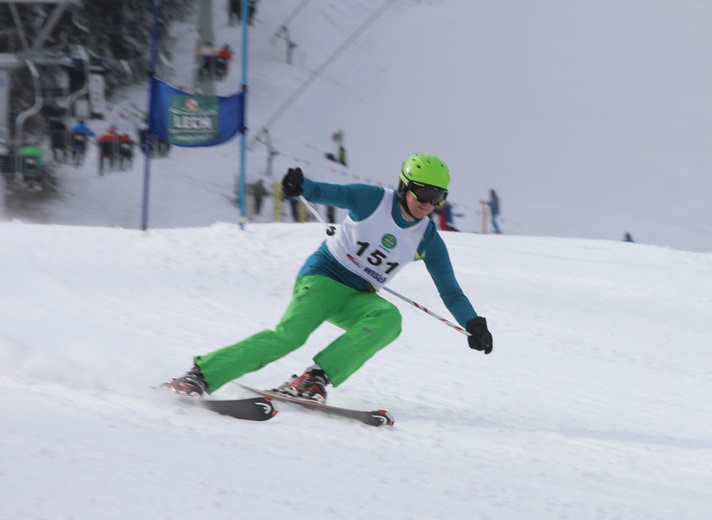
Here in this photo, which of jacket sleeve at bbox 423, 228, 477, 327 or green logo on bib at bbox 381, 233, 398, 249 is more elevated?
green logo on bib at bbox 381, 233, 398, 249

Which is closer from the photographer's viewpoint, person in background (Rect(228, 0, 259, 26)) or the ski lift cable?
the ski lift cable

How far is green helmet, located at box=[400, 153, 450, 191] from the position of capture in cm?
446

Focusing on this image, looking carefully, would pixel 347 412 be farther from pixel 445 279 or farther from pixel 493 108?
pixel 493 108

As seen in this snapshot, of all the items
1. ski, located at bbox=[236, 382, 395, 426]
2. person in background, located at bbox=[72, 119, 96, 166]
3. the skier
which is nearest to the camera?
ski, located at bbox=[236, 382, 395, 426]

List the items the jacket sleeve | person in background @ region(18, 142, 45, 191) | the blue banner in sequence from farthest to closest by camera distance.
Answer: person in background @ region(18, 142, 45, 191) → the blue banner → the jacket sleeve

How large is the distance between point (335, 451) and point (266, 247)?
615 centimetres

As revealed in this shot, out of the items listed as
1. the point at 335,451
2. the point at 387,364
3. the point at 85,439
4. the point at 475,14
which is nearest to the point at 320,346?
the point at 387,364

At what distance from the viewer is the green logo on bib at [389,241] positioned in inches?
182

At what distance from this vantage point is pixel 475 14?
35594mm

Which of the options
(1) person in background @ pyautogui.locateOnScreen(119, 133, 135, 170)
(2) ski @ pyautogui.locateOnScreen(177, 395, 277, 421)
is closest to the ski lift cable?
(1) person in background @ pyautogui.locateOnScreen(119, 133, 135, 170)

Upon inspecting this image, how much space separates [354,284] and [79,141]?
48.2ft

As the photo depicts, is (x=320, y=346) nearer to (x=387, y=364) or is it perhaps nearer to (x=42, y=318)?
(x=387, y=364)

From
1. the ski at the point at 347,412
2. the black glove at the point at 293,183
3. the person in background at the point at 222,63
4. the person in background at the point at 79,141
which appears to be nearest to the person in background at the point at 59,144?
the person in background at the point at 79,141

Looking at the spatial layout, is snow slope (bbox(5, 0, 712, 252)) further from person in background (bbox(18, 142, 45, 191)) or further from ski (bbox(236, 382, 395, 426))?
ski (bbox(236, 382, 395, 426))
